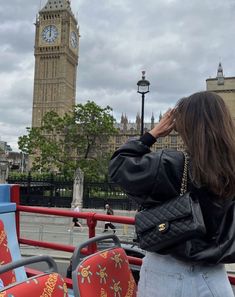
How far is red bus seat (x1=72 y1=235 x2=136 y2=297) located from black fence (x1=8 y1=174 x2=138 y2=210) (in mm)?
21045

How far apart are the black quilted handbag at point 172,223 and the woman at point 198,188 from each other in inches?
1.7

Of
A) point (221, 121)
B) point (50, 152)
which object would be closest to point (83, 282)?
point (221, 121)

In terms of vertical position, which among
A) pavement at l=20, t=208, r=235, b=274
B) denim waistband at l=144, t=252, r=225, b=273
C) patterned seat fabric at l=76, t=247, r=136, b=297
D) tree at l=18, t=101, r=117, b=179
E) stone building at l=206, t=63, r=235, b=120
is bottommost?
pavement at l=20, t=208, r=235, b=274

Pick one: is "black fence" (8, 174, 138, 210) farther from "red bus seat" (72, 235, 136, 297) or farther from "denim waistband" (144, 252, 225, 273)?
"denim waistband" (144, 252, 225, 273)


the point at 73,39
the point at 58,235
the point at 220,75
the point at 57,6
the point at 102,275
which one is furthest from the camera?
the point at 73,39

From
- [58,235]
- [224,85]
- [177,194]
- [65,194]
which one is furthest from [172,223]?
[224,85]

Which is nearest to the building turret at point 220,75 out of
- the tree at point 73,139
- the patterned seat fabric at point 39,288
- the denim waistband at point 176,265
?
the tree at point 73,139

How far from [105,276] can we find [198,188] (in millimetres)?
786

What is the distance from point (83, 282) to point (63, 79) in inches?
4470

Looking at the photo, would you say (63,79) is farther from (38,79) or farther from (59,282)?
(59,282)

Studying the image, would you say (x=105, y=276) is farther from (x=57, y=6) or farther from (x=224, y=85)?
(x=57, y=6)

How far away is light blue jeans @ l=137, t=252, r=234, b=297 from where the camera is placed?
2.01 meters

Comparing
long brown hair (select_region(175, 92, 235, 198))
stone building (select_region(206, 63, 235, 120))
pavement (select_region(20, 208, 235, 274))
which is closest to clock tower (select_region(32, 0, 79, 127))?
stone building (select_region(206, 63, 235, 120))

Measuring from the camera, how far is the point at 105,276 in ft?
7.91
